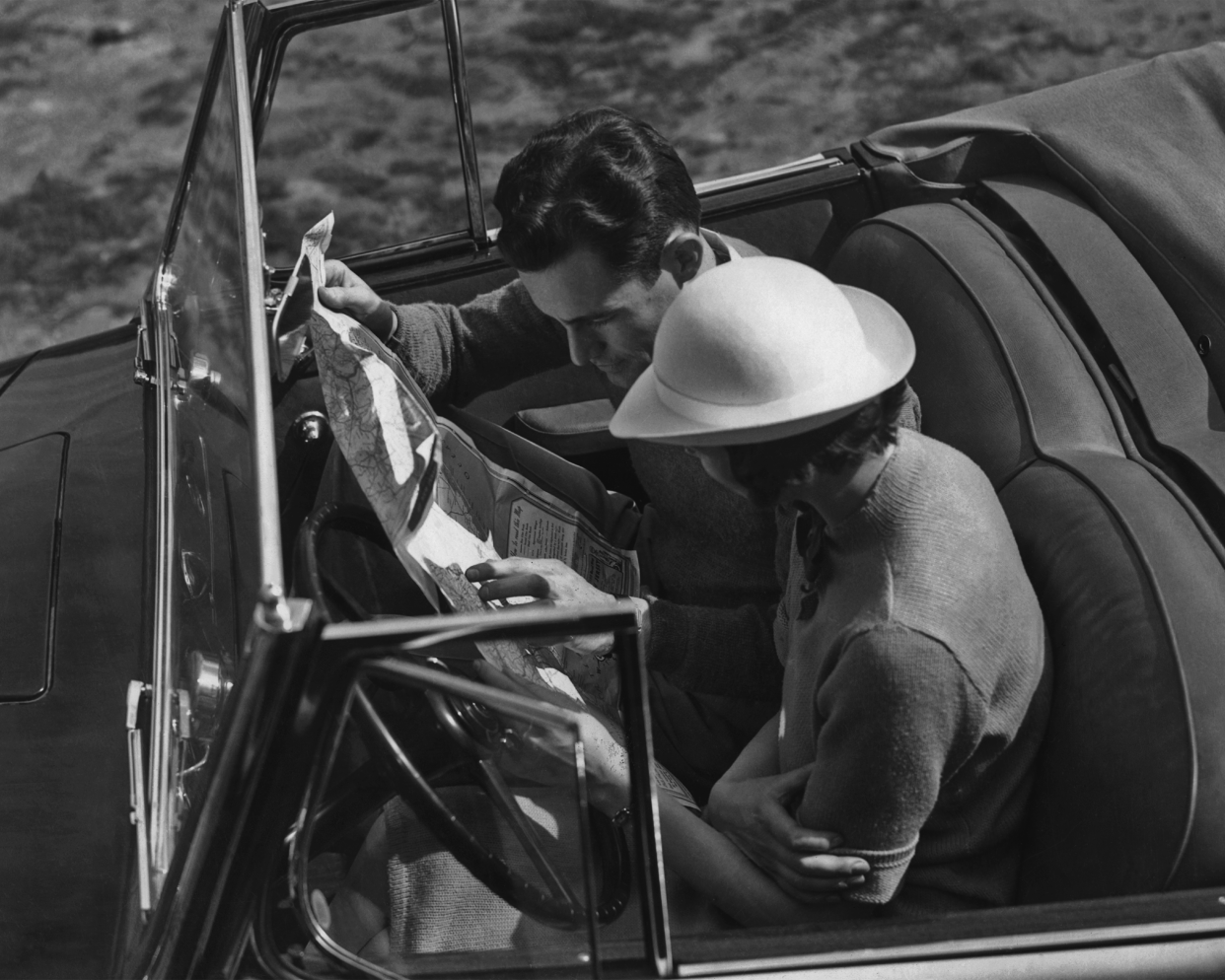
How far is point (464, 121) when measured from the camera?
2287mm

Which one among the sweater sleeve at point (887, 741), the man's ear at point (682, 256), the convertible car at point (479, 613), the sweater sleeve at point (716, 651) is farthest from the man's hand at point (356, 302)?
the sweater sleeve at point (887, 741)

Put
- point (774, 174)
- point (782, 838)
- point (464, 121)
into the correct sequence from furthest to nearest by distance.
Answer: point (774, 174)
point (464, 121)
point (782, 838)

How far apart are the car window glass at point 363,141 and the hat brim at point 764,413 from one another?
2.54 metres

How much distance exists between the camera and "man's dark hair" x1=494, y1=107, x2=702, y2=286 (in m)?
1.77

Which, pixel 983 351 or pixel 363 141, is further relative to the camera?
pixel 363 141

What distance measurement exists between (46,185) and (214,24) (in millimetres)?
977

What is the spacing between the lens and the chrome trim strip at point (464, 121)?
2.19 meters

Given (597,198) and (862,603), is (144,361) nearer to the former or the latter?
(597,198)

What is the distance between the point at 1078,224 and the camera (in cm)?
200

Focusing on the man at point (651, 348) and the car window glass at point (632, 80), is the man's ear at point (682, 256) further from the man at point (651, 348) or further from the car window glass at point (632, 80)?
the car window glass at point (632, 80)

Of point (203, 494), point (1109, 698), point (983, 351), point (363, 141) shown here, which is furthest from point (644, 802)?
point (363, 141)

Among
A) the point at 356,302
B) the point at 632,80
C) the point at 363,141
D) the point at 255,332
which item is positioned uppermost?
the point at 255,332

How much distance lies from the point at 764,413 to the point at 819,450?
7cm

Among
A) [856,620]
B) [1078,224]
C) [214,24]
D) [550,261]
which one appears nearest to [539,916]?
[856,620]
